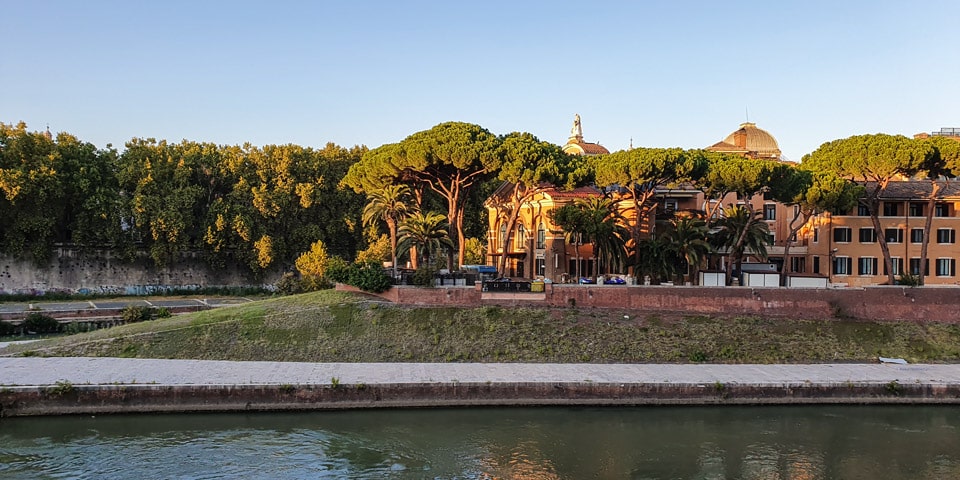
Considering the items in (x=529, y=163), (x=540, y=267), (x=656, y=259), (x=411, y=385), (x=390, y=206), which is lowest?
(x=411, y=385)

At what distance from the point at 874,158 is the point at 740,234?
25.5 ft

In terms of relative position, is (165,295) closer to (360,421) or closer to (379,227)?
(379,227)

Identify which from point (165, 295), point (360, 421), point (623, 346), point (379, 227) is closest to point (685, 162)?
point (623, 346)

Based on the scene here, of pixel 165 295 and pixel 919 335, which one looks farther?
pixel 165 295

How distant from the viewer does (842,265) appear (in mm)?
46938

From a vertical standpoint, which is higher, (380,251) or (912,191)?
(912,191)

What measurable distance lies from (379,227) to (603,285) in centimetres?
2972

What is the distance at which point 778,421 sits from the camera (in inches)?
960

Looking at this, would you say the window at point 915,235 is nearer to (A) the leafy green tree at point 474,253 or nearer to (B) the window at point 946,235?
(B) the window at point 946,235

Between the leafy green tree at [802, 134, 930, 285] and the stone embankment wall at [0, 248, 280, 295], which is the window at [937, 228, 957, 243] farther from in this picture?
the stone embankment wall at [0, 248, 280, 295]

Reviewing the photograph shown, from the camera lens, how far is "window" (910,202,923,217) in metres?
46.8

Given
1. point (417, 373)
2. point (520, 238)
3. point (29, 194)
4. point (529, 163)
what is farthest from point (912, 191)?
point (29, 194)

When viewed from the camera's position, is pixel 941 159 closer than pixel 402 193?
Yes

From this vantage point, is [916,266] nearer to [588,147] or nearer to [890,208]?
[890,208]
